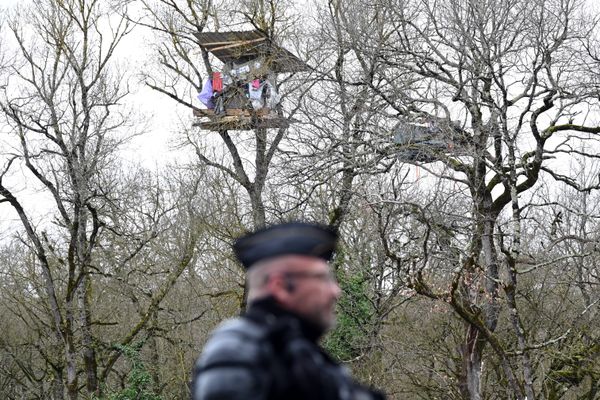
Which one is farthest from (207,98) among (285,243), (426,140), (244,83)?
(285,243)

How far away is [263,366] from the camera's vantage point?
2.41 m

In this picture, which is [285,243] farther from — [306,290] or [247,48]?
[247,48]

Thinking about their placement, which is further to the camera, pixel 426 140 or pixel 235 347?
→ pixel 426 140

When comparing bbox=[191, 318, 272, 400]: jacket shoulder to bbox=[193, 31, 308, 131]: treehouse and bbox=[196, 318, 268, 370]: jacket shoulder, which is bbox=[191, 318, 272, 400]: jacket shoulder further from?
bbox=[193, 31, 308, 131]: treehouse

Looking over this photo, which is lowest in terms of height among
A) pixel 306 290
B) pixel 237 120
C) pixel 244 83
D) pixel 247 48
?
pixel 306 290

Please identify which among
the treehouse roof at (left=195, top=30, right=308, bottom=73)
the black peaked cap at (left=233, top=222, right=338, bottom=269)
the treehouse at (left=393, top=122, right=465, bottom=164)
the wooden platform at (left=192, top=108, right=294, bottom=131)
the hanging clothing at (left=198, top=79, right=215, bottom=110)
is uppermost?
the treehouse roof at (left=195, top=30, right=308, bottom=73)

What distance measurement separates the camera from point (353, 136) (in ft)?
65.9

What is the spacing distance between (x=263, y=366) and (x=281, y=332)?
0.37ft

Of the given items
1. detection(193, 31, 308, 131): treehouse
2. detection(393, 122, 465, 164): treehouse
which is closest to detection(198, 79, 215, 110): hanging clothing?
detection(193, 31, 308, 131): treehouse

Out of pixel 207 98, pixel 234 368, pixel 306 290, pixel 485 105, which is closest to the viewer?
pixel 234 368

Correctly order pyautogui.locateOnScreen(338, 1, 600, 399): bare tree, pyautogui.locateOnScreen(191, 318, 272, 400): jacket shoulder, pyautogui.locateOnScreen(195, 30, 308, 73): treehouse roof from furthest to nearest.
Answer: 1. pyautogui.locateOnScreen(195, 30, 308, 73): treehouse roof
2. pyautogui.locateOnScreen(338, 1, 600, 399): bare tree
3. pyautogui.locateOnScreen(191, 318, 272, 400): jacket shoulder

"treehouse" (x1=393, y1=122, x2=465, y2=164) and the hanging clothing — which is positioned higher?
the hanging clothing

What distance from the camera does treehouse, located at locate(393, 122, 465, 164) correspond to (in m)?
17.7

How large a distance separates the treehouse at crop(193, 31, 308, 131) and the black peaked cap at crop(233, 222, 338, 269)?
71.4ft
